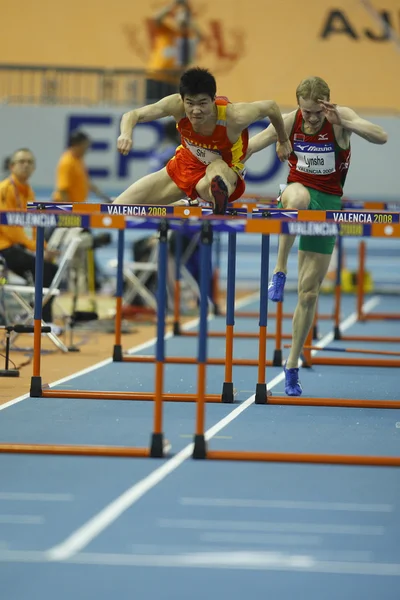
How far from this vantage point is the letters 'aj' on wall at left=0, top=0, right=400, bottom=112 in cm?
2283

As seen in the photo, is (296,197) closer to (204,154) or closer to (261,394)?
(204,154)

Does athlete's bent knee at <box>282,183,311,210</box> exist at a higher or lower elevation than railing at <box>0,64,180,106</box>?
lower

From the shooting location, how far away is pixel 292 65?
910 inches

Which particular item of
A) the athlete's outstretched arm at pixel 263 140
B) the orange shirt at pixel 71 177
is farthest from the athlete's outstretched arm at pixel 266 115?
the orange shirt at pixel 71 177

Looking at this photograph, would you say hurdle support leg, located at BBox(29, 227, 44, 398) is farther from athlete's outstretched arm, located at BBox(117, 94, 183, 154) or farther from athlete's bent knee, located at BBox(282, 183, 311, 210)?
athlete's bent knee, located at BBox(282, 183, 311, 210)

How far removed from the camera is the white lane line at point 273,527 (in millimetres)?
4754

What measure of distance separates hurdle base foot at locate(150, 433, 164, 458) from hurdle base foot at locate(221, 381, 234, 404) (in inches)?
73.4

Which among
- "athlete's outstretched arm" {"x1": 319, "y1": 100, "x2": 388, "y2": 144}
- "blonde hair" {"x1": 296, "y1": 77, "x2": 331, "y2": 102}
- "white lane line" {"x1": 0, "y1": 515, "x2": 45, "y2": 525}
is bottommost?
"white lane line" {"x1": 0, "y1": 515, "x2": 45, "y2": 525}

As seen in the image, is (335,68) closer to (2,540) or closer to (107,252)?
(107,252)

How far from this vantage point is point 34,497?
5.21 meters

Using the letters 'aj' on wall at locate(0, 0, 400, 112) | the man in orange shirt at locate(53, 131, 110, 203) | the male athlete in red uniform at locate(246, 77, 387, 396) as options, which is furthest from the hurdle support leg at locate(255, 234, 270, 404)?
the letters 'aj' on wall at locate(0, 0, 400, 112)

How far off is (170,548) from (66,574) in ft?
1.65

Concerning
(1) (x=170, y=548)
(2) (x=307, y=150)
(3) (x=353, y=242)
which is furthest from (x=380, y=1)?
(1) (x=170, y=548)

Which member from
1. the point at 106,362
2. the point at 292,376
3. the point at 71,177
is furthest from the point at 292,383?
the point at 71,177
